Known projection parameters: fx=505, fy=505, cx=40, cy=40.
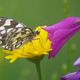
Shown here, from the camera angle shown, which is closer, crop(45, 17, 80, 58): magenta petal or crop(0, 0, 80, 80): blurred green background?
crop(45, 17, 80, 58): magenta petal

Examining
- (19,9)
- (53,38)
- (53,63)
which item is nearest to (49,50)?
(53,38)

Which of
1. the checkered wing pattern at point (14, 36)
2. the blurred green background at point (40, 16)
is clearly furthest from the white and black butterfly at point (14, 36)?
the blurred green background at point (40, 16)

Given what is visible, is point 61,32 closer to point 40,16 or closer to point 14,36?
point 14,36

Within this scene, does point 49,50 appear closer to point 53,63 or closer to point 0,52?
point 0,52

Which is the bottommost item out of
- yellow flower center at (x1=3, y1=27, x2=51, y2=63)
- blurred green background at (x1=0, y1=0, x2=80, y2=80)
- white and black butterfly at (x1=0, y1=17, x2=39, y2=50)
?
blurred green background at (x1=0, y1=0, x2=80, y2=80)

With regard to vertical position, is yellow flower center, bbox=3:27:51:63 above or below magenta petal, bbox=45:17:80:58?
below

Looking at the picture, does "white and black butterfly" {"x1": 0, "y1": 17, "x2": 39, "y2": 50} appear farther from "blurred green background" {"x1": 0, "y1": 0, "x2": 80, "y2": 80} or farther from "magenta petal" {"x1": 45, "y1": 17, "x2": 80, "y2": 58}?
"blurred green background" {"x1": 0, "y1": 0, "x2": 80, "y2": 80}

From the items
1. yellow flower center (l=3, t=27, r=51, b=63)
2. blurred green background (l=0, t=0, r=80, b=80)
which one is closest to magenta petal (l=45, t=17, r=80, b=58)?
yellow flower center (l=3, t=27, r=51, b=63)

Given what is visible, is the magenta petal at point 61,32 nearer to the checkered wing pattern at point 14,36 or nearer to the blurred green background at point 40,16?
the checkered wing pattern at point 14,36

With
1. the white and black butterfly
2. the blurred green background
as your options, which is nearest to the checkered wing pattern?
the white and black butterfly

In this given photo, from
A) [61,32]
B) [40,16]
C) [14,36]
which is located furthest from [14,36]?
[40,16]
